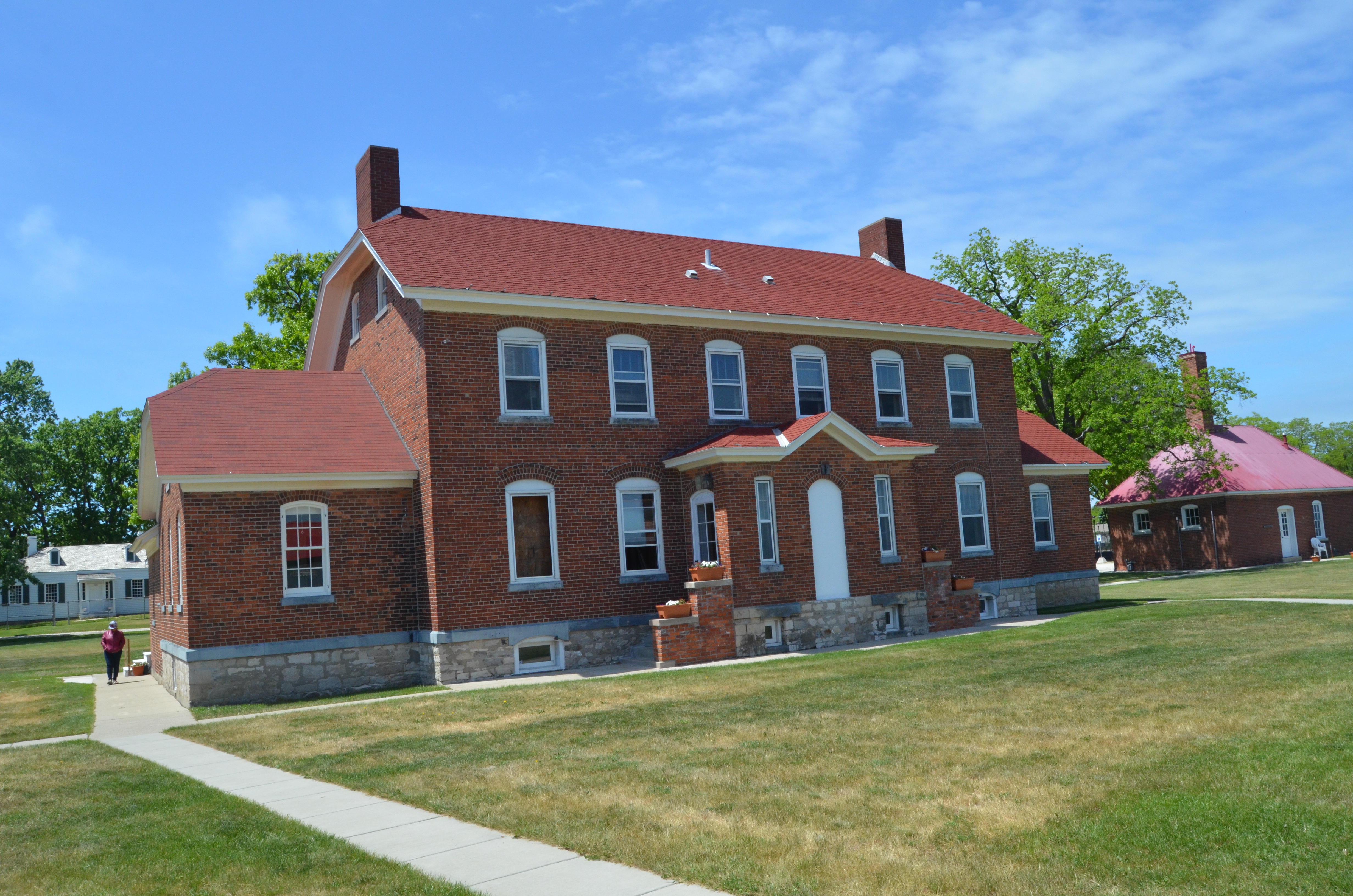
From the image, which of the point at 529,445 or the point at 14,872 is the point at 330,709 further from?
the point at 14,872

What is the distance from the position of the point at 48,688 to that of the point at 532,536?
12116mm

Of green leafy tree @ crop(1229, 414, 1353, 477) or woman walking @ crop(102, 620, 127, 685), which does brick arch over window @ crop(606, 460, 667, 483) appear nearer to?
woman walking @ crop(102, 620, 127, 685)

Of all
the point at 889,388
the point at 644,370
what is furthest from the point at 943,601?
the point at 644,370

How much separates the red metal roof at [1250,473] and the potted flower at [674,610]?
30.1m

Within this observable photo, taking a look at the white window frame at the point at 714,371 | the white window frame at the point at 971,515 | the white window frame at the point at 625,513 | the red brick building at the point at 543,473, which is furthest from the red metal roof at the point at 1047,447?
the white window frame at the point at 625,513

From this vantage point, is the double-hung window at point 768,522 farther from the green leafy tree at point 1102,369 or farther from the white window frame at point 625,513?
the green leafy tree at point 1102,369

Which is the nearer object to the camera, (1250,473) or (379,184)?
(379,184)

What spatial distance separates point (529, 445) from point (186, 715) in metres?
7.58

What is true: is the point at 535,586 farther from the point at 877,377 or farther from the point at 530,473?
the point at 877,377

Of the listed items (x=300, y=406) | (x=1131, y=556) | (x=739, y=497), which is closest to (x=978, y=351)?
(x=739, y=497)

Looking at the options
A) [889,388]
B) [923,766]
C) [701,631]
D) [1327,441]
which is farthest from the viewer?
[1327,441]

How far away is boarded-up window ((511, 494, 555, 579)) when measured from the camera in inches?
787

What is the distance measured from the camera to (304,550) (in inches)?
749

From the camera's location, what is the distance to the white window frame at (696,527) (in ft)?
69.3
